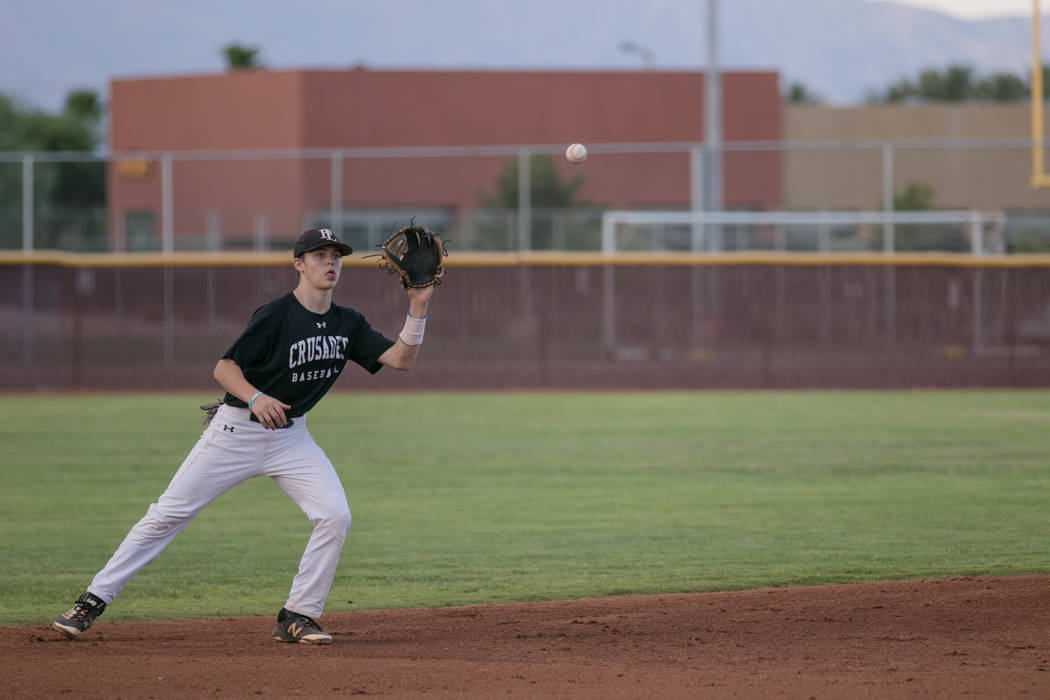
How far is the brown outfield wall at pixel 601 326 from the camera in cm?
2242

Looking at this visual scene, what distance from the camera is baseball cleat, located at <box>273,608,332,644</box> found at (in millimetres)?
5906

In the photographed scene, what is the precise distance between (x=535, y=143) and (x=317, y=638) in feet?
113

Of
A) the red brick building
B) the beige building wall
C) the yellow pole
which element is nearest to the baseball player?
the yellow pole

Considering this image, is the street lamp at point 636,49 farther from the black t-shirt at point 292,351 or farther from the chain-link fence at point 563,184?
the black t-shirt at point 292,351

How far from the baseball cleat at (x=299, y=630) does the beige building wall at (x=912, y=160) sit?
30979mm

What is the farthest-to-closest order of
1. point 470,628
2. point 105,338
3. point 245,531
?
point 105,338, point 245,531, point 470,628

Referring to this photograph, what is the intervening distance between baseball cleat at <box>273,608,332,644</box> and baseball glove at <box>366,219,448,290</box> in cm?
163

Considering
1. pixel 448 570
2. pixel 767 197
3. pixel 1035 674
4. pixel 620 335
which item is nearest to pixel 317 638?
pixel 448 570

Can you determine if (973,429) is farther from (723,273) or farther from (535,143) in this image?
(535,143)

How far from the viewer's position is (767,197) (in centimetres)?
3775

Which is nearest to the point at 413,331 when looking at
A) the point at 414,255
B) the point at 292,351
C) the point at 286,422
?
the point at 414,255

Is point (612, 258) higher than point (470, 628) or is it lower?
higher

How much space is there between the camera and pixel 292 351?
5926 mm

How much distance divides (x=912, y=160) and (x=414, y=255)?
32958 mm
